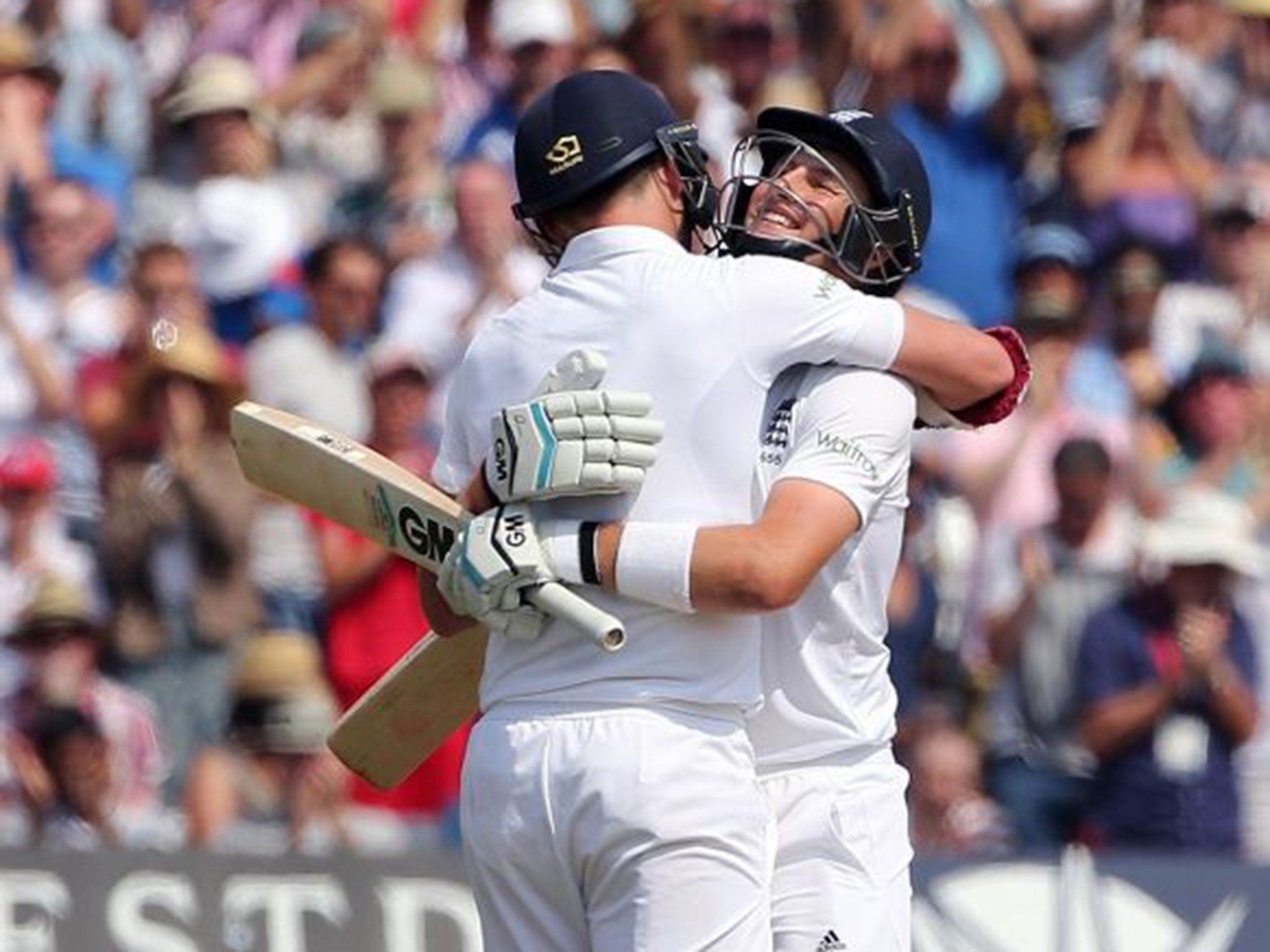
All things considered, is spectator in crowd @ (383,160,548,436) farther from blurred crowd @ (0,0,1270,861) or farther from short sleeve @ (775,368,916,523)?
short sleeve @ (775,368,916,523)

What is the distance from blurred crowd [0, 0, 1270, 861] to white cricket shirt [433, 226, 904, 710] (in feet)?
12.1

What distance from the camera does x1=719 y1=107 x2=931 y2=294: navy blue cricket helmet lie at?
485 cm

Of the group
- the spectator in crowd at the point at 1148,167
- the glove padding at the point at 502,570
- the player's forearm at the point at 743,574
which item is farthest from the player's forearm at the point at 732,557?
the spectator in crowd at the point at 1148,167

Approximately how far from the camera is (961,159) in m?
9.83

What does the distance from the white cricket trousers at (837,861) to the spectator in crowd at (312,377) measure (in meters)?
4.02

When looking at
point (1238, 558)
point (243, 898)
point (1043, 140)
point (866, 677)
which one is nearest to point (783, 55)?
point (1043, 140)

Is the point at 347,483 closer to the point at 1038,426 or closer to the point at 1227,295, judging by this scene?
the point at 1038,426

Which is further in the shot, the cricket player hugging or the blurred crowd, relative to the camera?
the blurred crowd

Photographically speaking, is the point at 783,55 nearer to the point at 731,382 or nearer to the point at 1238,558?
the point at 1238,558

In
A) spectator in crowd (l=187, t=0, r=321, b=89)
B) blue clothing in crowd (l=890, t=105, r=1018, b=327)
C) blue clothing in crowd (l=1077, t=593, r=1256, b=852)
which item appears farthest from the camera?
spectator in crowd (l=187, t=0, r=321, b=89)

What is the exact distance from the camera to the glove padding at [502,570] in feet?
14.6

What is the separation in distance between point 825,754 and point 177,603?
4229 mm

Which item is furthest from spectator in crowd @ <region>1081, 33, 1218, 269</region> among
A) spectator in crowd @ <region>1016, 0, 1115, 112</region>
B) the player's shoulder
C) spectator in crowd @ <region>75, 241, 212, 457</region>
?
the player's shoulder

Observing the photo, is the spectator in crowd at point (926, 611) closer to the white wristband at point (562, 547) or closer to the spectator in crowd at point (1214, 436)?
the spectator in crowd at point (1214, 436)
